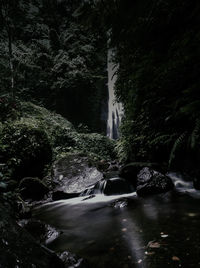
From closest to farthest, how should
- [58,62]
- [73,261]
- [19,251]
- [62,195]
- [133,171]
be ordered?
1. [19,251]
2. [73,261]
3. [133,171]
4. [62,195]
5. [58,62]

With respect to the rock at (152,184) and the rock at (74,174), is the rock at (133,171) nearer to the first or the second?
the rock at (152,184)

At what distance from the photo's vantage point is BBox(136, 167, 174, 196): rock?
4.56m

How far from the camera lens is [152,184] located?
4.64 meters

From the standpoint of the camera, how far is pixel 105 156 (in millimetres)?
14281

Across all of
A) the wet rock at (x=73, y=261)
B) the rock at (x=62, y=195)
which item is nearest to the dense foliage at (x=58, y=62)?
the rock at (x=62, y=195)

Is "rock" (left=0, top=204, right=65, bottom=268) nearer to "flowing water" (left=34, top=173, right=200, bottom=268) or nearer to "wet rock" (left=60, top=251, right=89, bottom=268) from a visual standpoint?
"wet rock" (left=60, top=251, right=89, bottom=268)

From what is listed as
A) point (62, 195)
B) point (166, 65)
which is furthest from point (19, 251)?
point (62, 195)

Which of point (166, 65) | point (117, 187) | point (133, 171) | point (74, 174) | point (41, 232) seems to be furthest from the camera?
point (74, 174)

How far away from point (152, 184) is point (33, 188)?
4.10 m

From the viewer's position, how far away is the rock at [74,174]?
6.34 metres

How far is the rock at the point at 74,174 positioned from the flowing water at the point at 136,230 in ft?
5.06

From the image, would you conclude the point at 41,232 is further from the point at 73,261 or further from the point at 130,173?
the point at 130,173

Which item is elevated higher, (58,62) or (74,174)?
(58,62)

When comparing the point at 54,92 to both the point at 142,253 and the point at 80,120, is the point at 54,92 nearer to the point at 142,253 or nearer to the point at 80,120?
the point at 80,120
